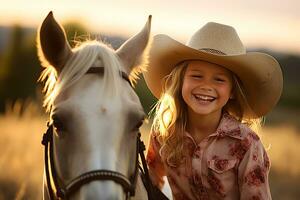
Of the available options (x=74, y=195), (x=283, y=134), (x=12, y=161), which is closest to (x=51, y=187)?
(x=74, y=195)

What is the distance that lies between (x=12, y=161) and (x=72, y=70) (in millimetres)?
5174

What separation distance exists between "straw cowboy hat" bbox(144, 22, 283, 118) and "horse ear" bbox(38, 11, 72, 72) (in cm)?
86

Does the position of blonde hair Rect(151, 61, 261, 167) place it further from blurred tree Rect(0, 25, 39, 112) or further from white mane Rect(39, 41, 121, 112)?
blurred tree Rect(0, 25, 39, 112)

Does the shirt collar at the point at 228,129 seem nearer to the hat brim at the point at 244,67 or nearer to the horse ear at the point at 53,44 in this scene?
the hat brim at the point at 244,67

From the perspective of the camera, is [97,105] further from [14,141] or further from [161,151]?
[14,141]

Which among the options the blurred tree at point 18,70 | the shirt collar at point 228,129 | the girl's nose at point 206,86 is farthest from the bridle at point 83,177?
the blurred tree at point 18,70

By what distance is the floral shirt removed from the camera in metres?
3.42

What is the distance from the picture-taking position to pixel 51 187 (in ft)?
10.3

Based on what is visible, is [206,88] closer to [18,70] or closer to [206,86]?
[206,86]

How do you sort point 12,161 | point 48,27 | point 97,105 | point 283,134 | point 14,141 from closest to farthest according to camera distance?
1. point 97,105
2. point 48,27
3. point 12,161
4. point 14,141
5. point 283,134

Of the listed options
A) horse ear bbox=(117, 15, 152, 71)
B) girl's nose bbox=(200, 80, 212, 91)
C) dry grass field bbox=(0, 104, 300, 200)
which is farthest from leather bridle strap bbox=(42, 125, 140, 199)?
dry grass field bbox=(0, 104, 300, 200)

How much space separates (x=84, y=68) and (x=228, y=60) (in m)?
1.03

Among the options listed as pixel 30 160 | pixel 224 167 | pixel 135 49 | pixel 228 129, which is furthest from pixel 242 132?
pixel 30 160

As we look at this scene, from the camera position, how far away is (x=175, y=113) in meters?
3.77
